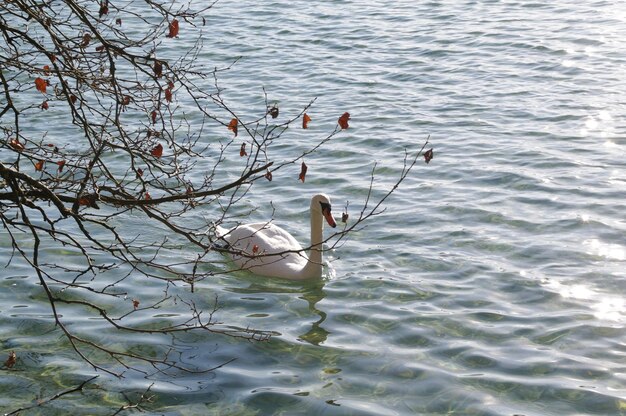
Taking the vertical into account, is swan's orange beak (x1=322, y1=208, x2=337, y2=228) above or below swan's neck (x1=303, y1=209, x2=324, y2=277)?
above

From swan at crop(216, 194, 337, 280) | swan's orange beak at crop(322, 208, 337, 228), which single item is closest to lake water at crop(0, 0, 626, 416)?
swan at crop(216, 194, 337, 280)

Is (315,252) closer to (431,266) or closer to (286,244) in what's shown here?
(286,244)

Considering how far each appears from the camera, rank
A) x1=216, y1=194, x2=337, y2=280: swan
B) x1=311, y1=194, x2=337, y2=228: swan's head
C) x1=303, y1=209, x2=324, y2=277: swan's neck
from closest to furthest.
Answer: x1=303, y1=209, x2=324, y2=277: swan's neck, x1=216, y1=194, x2=337, y2=280: swan, x1=311, y1=194, x2=337, y2=228: swan's head

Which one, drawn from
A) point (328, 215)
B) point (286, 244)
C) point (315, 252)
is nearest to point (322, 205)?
point (328, 215)

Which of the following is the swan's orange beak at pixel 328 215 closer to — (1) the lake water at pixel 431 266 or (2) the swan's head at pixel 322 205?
(2) the swan's head at pixel 322 205

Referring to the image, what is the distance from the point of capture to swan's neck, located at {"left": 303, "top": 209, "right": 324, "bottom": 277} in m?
8.54

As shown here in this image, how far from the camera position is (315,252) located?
8414 millimetres

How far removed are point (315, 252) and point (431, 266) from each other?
3.28ft

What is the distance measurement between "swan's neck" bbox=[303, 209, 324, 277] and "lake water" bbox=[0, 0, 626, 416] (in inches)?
4.5

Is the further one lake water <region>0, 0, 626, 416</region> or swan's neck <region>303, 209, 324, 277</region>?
swan's neck <region>303, 209, 324, 277</region>

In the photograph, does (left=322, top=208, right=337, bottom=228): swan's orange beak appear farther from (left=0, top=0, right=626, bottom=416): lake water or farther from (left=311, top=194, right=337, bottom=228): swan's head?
(left=0, top=0, right=626, bottom=416): lake water

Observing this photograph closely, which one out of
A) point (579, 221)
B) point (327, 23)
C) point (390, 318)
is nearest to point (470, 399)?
point (390, 318)

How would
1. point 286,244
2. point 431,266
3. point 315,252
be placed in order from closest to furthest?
point 315,252 < point 431,266 < point 286,244

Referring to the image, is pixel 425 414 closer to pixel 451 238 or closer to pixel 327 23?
pixel 451 238
